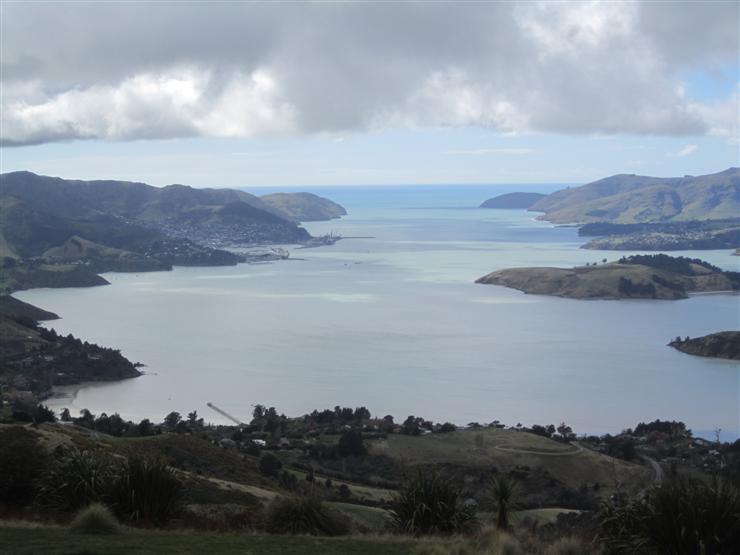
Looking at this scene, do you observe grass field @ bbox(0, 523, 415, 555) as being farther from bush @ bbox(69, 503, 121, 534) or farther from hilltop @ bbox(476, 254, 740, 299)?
hilltop @ bbox(476, 254, 740, 299)

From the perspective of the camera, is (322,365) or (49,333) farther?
(49,333)

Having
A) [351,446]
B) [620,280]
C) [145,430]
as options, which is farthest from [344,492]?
[620,280]

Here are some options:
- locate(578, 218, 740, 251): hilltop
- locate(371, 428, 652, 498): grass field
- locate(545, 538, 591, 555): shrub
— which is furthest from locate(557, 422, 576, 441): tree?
locate(578, 218, 740, 251): hilltop

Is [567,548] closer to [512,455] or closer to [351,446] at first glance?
[512,455]

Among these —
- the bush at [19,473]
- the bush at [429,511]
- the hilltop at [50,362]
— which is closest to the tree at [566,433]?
the hilltop at [50,362]

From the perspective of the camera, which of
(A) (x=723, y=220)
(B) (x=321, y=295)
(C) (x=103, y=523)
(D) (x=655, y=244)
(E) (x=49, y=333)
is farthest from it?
(A) (x=723, y=220)

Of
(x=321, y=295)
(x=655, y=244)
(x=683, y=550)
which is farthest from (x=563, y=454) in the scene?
(x=655, y=244)

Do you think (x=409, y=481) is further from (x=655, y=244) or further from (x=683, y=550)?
(x=655, y=244)
